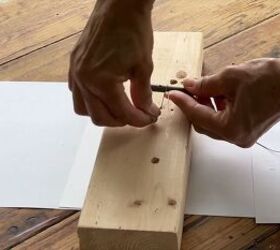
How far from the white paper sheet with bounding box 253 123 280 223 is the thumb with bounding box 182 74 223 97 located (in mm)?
106

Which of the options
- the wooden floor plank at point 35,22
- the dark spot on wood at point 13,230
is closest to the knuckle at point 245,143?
the dark spot on wood at point 13,230

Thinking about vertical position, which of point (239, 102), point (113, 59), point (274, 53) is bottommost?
point (274, 53)

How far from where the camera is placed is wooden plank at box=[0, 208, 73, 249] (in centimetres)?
92

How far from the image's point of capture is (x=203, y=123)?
966mm

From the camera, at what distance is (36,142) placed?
1.05m

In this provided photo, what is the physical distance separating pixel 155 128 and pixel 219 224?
163 mm

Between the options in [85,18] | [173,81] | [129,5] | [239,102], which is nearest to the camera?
[129,5]

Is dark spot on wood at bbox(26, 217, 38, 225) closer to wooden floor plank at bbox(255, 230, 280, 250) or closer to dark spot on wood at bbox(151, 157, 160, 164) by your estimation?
dark spot on wood at bbox(151, 157, 160, 164)

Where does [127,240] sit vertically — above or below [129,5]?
below

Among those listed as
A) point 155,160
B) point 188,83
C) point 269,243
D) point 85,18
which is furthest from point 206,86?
point 85,18

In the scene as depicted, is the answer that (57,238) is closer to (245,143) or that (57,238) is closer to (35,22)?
(245,143)

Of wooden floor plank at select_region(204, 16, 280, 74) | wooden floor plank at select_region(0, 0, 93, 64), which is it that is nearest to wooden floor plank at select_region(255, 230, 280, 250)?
wooden floor plank at select_region(204, 16, 280, 74)

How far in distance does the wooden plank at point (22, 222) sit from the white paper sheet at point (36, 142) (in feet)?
0.04

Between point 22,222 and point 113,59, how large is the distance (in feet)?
0.87
